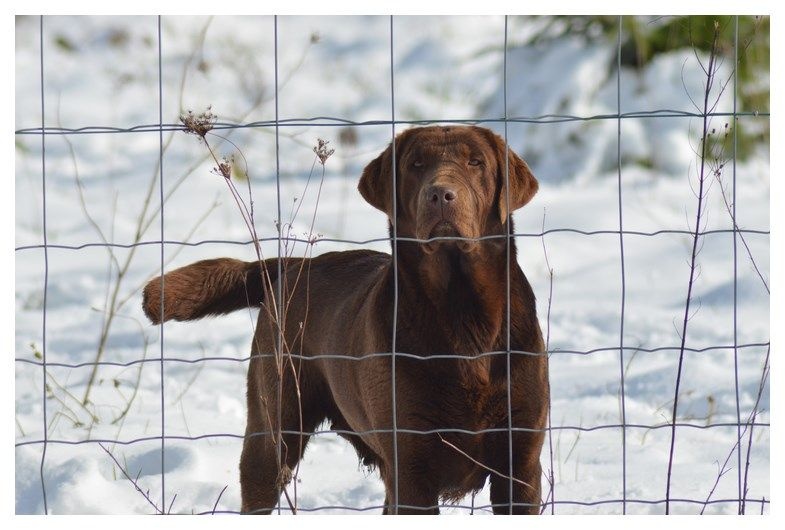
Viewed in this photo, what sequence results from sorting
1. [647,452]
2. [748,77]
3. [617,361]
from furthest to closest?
[748,77], [617,361], [647,452]

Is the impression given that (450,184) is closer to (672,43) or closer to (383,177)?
(383,177)

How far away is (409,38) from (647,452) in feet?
44.1

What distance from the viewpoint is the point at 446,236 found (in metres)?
3.83

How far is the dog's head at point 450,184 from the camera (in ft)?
12.3

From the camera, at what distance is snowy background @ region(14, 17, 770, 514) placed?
4.94m

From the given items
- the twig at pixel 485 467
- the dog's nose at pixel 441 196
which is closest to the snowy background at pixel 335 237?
the twig at pixel 485 467

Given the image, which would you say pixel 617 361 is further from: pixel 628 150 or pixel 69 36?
pixel 69 36

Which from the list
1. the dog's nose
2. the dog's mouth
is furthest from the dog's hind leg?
the dog's nose

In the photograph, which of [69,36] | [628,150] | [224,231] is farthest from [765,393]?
[69,36]

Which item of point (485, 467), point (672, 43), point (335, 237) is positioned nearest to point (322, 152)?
point (485, 467)

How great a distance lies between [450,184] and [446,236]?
181 millimetres

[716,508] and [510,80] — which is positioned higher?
[510,80]

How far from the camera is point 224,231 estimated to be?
9742 mm

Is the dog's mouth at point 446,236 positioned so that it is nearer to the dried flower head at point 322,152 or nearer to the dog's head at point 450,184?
the dog's head at point 450,184
